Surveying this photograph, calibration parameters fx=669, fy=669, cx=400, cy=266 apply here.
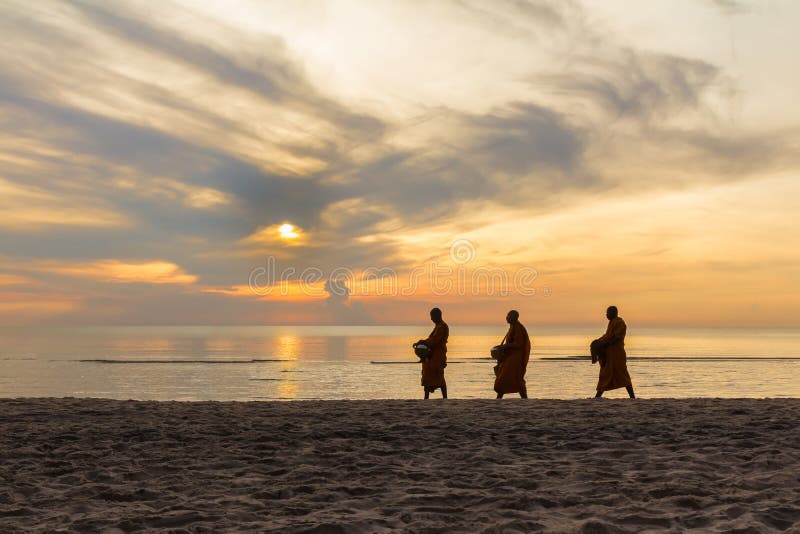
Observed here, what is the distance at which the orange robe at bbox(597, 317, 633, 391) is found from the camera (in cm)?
1459

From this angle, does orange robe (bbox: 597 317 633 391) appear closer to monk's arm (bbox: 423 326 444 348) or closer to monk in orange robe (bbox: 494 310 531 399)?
monk in orange robe (bbox: 494 310 531 399)

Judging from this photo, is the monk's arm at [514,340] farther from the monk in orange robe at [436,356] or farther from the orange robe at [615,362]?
the orange robe at [615,362]

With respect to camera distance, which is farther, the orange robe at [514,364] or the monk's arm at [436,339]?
the monk's arm at [436,339]

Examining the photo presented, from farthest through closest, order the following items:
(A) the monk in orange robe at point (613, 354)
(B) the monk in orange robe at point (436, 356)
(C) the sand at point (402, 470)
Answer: (B) the monk in orange robe at point (436, 356) < (A) the monk in orange robe at point (613, 354) < (C) the sand at point (402, 470)

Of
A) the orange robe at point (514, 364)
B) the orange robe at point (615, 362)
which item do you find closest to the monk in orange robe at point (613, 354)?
the orange robe at point (615, 362)

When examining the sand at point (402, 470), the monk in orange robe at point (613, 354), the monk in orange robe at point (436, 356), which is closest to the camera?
the sand at point (402, 470)

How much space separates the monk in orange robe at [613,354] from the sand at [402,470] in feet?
10.7

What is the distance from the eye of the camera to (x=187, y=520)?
16.6ft

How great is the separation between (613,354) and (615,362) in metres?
0.18

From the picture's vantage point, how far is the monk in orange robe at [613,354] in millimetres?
14594

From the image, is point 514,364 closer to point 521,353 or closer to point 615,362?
point 521,353

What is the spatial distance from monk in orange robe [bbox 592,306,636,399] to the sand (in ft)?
10.7

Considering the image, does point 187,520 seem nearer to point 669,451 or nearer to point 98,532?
point 98,532

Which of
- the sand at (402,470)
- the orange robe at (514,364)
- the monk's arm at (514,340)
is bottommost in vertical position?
the sand at (402,470)
